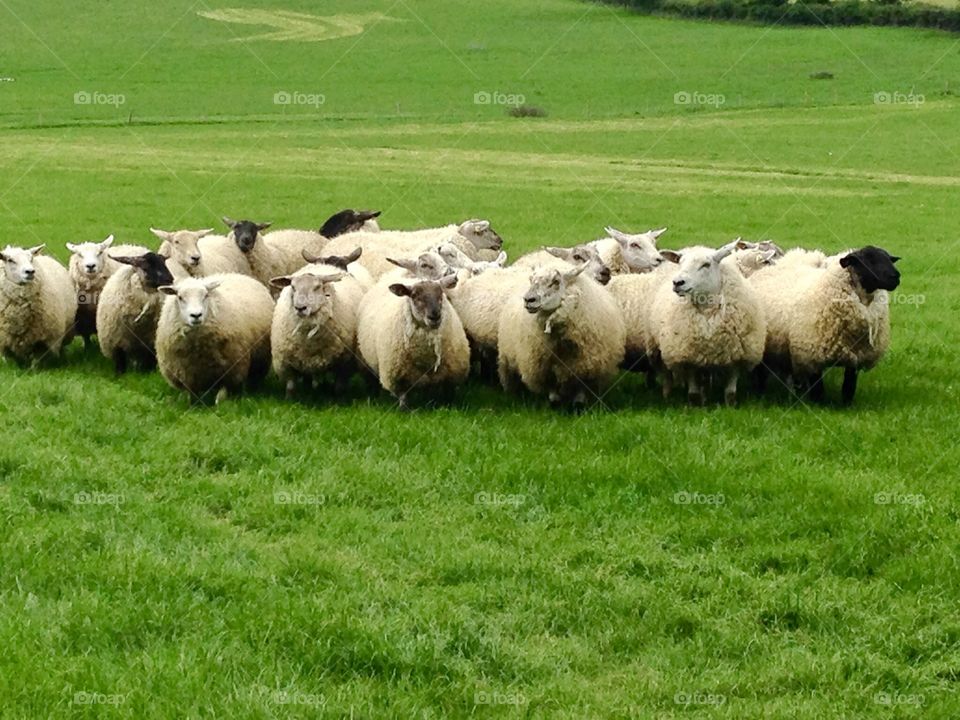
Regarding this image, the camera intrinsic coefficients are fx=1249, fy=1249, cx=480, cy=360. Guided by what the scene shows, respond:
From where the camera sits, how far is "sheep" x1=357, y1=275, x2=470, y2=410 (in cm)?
1191

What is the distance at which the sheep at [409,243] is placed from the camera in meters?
15.4

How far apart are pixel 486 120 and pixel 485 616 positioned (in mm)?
49892

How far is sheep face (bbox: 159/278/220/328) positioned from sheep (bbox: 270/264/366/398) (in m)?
0.70

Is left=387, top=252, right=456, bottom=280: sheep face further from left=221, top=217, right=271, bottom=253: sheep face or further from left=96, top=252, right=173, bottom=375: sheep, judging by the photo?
left=221, top=217, right=271, bottom=253: sheep face

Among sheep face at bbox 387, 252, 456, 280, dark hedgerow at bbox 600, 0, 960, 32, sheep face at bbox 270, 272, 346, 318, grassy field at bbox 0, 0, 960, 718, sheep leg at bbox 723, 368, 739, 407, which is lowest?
grassy field at bbox 0, 0, 960, 718

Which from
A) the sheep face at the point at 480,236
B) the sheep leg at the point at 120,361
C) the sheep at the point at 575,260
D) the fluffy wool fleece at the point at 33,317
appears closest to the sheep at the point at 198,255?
the sheep leg at the point at 120,361

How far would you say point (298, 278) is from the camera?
12.6 meters

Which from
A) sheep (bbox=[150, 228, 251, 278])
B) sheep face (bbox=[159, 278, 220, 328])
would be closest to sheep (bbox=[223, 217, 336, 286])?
sheep (bbox=[150, 228, 251, 278])

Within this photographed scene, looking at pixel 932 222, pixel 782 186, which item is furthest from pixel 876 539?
pixel 782 186

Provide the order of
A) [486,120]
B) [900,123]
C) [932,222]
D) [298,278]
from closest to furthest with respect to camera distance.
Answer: [298,278], [932,222], [900,123], [486,120]

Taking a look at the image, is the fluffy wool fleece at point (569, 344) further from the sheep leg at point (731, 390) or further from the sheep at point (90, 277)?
the sheep at point (90, 277)

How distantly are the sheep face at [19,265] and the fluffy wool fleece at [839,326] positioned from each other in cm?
815

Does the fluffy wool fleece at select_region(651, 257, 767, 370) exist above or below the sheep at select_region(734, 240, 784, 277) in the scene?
below

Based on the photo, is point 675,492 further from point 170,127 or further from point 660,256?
point 170,127
